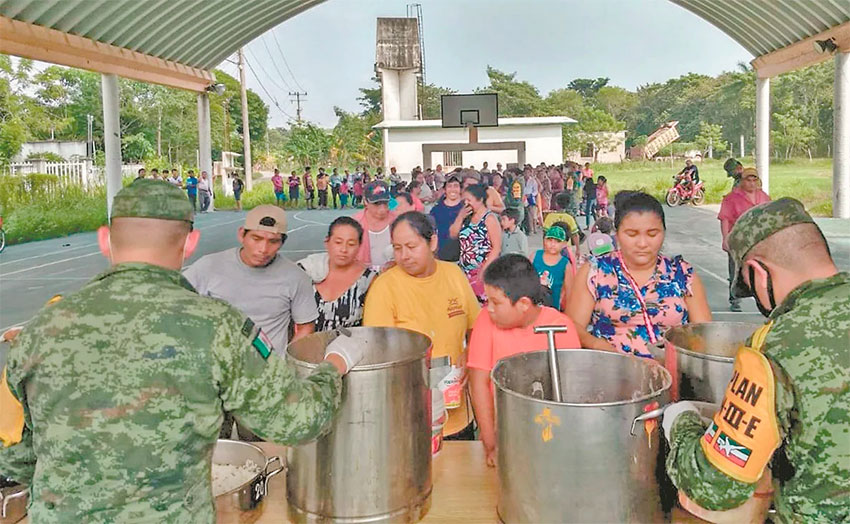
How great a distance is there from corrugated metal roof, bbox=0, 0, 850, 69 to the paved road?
11.2 feet

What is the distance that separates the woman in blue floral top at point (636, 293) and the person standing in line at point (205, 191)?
20.6 meters

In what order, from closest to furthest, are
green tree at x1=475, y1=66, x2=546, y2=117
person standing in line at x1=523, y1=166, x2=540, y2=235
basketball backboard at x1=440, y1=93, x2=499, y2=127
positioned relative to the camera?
person standing in line at x1=523, y1=166, x2=540, y2=235
basketball backboard at x1=440, y1=93, x2=499, y2=127
green tree at x1=475, y1=66, x2=546, y2=117

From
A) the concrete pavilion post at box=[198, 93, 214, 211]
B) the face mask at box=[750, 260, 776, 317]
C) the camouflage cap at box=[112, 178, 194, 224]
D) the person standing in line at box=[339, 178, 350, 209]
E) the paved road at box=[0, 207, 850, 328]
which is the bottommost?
the paved road at box=[0, 207, 850, 328]

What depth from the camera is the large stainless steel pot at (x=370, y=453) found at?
1557 mm

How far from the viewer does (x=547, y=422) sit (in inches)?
55.1

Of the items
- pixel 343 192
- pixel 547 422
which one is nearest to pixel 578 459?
pixel 547 422

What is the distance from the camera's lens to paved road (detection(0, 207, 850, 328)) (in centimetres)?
845

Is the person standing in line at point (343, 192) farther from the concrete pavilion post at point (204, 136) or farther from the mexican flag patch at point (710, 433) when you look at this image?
the mexican flag patch at point (710, 433)

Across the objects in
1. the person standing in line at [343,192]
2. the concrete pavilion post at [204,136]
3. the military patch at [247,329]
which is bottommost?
the military patch at [247,329]

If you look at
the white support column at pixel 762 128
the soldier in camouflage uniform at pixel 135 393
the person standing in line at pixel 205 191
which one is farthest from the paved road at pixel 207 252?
the soldier in camouflage uniform at pixel 135 393

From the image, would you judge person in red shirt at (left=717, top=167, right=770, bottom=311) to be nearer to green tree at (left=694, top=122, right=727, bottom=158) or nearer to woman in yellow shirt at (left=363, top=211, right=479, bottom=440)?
woman in yellow shirt at (left=363, top=211, right=479, bottom=440)

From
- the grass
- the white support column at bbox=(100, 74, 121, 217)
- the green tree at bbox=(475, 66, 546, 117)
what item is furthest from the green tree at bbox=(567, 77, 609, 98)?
the white support column at bbox=(100, 74, 121, 217)

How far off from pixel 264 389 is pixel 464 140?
Answer: 86.9ft

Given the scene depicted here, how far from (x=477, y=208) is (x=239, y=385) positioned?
4.33 metres
